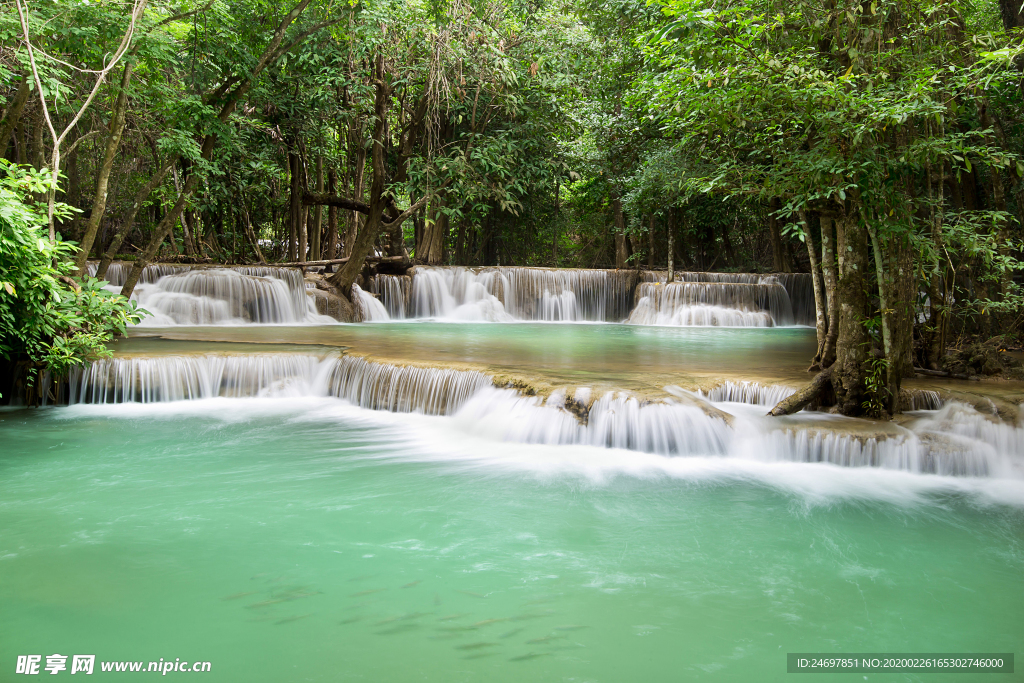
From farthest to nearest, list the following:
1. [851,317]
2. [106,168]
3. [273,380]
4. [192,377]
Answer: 1. [273,380]
2. [192,377]
3. [106,168]
4. [851,317]

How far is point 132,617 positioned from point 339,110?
1411cm

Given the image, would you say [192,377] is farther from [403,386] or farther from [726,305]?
[726,305]

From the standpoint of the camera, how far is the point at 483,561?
4.21 metres

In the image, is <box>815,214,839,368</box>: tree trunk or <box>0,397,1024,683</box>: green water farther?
<box>815,214,839,368</box>: tree trunk

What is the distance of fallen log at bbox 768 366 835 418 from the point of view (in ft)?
21.6

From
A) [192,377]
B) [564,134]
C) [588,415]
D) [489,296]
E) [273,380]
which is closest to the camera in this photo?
[588,415]

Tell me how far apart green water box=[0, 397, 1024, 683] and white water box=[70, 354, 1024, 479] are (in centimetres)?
22

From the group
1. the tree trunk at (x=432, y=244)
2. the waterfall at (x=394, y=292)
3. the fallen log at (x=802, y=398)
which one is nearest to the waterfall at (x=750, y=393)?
the fallen log at (x=802, y=398)

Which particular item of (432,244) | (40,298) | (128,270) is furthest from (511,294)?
(40,298)

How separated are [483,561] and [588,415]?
2.72 m

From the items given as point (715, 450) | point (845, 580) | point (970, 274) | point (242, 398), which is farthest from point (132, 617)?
point (970, 274)

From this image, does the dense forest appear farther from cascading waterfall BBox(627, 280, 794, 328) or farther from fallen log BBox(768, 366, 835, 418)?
cascading waterfall BBox(627, 280, 794, 328)

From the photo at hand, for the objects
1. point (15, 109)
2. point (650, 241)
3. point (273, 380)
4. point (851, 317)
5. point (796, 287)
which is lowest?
point (273, 380)

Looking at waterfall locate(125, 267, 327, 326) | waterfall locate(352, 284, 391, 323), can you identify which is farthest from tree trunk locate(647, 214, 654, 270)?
waterfall locate(125, 267, 327, 326)
